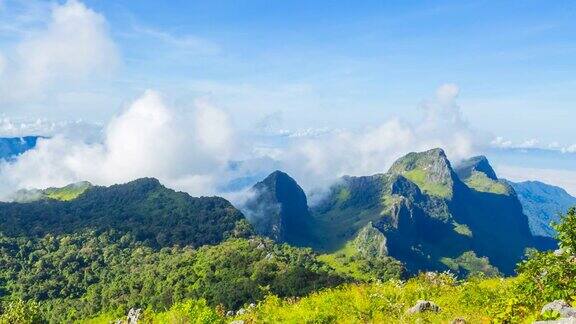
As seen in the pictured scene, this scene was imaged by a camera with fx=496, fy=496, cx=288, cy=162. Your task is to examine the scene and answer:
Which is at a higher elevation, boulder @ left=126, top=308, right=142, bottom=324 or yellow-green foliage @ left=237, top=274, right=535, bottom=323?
yellow-green foliage @ left=237, top=274, right=535, bottom=323

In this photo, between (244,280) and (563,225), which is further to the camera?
(244,280)

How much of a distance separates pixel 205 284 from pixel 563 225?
180 meters

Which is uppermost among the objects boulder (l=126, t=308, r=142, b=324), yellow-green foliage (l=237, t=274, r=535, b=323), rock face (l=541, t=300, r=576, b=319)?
rock face (l=541, t=300, r=576, b=319)

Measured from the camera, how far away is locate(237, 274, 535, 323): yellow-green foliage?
41469mm

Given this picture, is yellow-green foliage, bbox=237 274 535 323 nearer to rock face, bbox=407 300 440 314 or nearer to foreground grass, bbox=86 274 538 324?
foreground grass, bbox=86 274 538 324

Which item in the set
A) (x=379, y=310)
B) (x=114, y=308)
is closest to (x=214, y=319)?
(x=379, y=310)

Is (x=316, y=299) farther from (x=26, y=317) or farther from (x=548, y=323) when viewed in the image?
(x=26, y=317)

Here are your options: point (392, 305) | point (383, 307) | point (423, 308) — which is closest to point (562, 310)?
point (423, 308)

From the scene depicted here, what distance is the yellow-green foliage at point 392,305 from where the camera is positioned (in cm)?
4147

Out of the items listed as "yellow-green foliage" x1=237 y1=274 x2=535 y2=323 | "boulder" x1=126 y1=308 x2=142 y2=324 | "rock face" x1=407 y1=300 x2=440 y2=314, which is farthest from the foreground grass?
"boulder" x1=126 y1=308 x2=142 y2=324

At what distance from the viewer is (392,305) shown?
45.5 meters

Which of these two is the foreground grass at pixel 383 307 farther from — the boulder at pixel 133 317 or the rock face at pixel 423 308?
the boulder at pixel 133 317

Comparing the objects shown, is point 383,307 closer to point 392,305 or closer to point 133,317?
point 392,305

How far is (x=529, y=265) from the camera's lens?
3069cm
